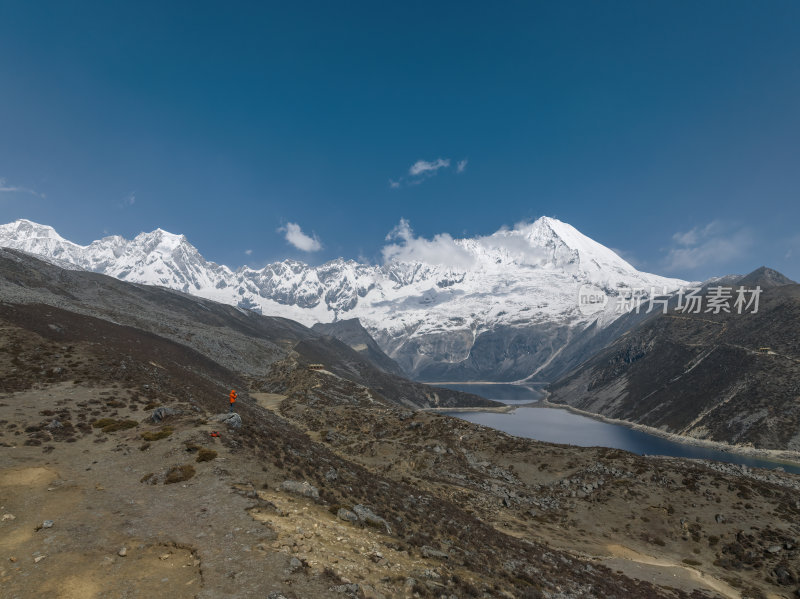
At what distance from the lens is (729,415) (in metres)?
181

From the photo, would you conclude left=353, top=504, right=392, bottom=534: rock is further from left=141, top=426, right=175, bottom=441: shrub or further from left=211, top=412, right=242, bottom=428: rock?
left=141, top=426, right=175, bottom=441: shrub

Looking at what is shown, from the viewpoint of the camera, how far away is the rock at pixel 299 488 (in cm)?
2750

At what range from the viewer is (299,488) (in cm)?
2778

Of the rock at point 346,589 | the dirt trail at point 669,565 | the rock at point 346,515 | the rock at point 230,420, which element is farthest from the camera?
the dirt trail at point 669,565

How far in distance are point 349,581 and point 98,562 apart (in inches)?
432

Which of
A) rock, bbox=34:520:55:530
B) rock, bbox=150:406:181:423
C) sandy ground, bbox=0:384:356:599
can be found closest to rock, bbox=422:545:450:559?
sandy ground, bbox=0:384:356:599

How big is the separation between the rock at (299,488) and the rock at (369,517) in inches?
120

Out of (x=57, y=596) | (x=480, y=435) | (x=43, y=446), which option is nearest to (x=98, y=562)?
(x=57, y=596)

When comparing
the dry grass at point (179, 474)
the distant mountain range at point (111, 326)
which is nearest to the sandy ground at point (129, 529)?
the dry grass at point (179, 474)

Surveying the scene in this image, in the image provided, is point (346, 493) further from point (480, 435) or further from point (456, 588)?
point (480, 435)

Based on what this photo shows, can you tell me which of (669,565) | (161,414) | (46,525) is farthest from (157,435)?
(669,565)

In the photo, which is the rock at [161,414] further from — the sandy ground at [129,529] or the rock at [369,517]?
the rock at [369,517]

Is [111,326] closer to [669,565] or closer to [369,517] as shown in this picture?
[369,517]

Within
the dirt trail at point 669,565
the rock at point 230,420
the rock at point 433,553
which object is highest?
the rock at point 230,420
